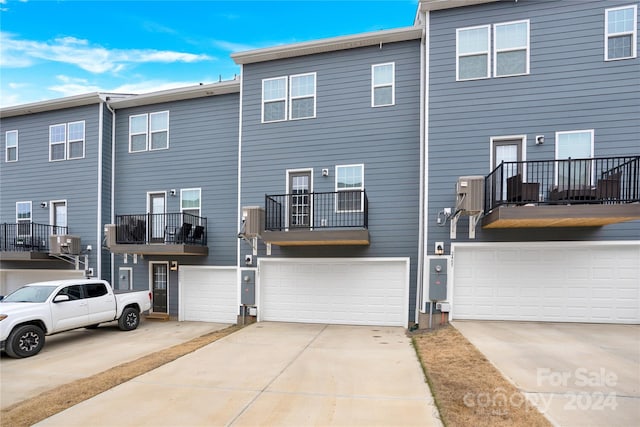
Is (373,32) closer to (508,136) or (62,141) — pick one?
(508,136)

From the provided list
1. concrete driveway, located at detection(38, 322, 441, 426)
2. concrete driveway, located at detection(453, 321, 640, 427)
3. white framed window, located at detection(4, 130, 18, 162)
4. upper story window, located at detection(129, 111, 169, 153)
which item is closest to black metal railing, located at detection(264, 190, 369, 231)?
concrete driveway, located at detection(38, 322, 441, 426)

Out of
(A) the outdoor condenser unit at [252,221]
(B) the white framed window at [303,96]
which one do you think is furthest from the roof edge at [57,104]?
(A) the outdoor condenser unit at [252,221]

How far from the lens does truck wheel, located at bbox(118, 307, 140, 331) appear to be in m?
8.84

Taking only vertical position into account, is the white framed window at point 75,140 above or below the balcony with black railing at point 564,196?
above

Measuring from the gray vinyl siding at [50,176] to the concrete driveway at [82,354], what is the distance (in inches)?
141

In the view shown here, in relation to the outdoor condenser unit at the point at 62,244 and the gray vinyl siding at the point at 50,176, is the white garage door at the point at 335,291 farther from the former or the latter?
the outdoor condenser unit at the point at 62,244

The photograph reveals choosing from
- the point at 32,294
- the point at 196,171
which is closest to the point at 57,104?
the point at 196,171

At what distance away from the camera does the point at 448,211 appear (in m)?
7.77

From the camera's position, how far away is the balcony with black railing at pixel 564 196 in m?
6.19

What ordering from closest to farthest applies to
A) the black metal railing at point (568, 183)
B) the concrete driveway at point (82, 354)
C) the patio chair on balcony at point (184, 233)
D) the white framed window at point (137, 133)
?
the concrete driveway at point (82, 354) → the black metal railing at point (568, 183) → the patio chair on balcony at point (184, 233) → the white framed window at point (137, 133)

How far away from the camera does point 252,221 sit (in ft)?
28.4

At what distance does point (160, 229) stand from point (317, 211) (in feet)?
17.8

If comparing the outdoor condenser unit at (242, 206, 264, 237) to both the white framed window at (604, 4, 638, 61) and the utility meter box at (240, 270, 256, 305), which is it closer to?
the utility meter box at (240, 270, 256, 305)

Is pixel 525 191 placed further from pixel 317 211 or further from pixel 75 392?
pixel 75 392
